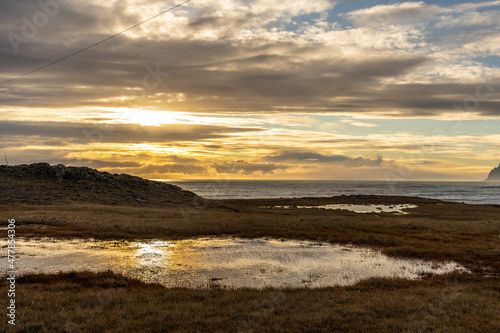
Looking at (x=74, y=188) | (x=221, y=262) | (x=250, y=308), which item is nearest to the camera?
(x=250, y=308)

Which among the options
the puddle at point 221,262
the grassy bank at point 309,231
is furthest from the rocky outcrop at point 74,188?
the puddle at point 221,262

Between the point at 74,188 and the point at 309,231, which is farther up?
the point at 74,188

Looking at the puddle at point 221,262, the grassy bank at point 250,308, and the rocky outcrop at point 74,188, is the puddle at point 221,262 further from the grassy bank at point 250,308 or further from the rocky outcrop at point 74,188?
the rocky outcrop at point 74,188

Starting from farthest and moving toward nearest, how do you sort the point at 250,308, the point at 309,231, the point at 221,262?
the point at 309,231 → the point at 221,262 → the point at 250,308

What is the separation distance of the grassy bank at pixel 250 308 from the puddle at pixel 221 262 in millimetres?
2338

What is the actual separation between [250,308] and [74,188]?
225 feet

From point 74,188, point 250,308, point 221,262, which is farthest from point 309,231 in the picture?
point 74,188

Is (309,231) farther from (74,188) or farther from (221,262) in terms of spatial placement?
(74,188)

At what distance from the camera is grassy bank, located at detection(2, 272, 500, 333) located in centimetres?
1155

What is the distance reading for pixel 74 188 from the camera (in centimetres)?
7144

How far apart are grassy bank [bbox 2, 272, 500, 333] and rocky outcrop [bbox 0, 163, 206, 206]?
5026cm

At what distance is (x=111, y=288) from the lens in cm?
1648

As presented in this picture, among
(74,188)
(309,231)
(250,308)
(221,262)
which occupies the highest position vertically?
(74,188)

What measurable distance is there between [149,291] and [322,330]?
8.30 meters
